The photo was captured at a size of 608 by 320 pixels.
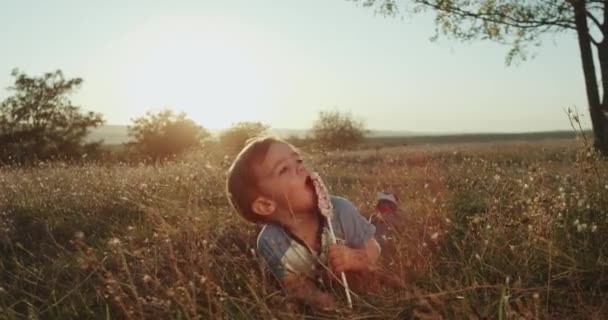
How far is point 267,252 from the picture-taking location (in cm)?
389

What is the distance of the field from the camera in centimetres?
285

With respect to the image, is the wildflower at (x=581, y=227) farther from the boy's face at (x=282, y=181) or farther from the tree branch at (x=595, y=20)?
the tree branch at (x=595, y=20)

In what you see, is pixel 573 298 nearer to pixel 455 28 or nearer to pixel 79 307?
pixel 79 307

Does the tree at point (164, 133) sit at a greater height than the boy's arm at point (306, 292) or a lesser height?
greater

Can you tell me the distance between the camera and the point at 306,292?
3184mm

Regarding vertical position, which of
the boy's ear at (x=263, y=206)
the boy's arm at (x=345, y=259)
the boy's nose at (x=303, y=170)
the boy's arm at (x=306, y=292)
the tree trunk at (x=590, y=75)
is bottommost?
the boy's arm at (x=306, y=292)

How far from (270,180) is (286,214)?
1.03 ft

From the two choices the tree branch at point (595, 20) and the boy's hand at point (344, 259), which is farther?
the tree branch at point (595, 20)

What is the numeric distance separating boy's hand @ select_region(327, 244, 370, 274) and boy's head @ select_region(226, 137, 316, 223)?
38 centimetres

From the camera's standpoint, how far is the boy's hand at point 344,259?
3.39m

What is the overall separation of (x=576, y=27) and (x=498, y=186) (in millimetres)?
9164

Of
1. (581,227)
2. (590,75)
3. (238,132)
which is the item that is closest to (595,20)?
(590,75)

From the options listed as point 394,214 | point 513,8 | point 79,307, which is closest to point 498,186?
point 394,214

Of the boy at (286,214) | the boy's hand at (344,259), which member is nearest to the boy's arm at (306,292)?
the boy at (286,214)
